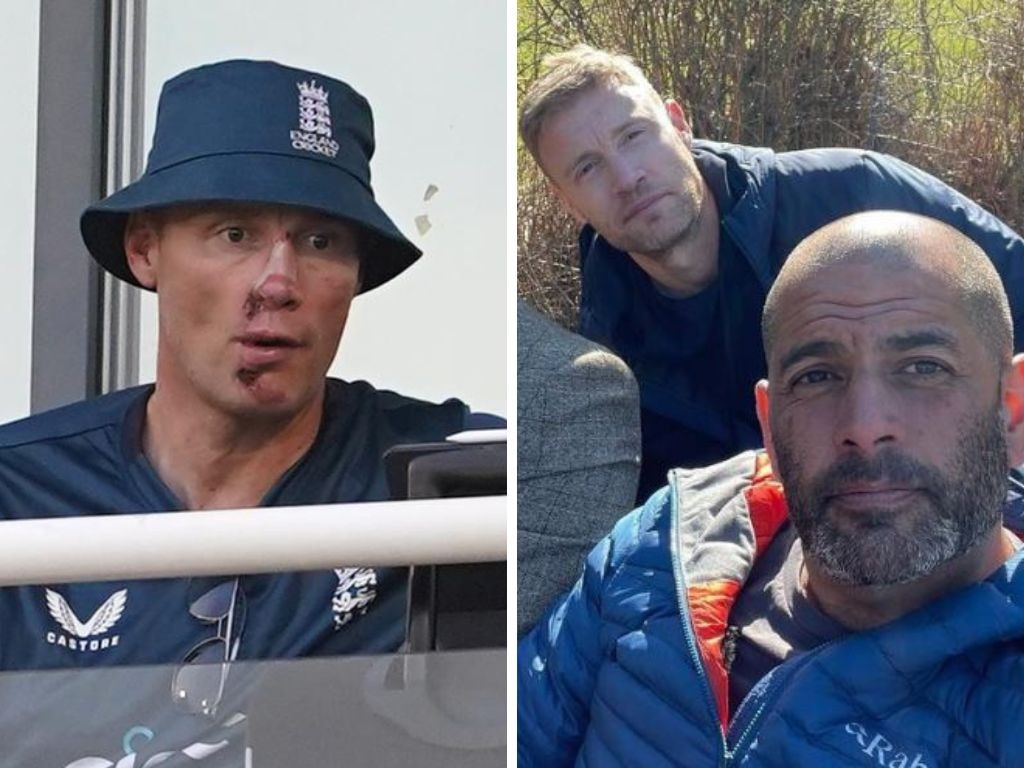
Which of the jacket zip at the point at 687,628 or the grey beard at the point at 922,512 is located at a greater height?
the grey beard at the point at 922,512

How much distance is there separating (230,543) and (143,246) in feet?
1.89

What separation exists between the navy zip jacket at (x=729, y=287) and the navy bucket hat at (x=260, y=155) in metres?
0.40

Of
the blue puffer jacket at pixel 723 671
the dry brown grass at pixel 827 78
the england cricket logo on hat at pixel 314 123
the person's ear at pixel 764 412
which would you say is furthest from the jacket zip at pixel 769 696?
the england cricket logo on hat at pixel 314 123

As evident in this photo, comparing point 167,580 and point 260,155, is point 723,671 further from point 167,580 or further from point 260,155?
point 260,155

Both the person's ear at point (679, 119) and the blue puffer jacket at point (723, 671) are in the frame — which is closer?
the blue puffer jacket at point (723, 671)

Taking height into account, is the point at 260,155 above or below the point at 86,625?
above

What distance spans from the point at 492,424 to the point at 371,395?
18cm

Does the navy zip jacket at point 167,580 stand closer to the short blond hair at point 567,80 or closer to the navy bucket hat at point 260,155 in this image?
the navy bucket hat at point 260,155

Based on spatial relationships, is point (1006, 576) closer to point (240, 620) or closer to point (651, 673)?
point (651, 673)

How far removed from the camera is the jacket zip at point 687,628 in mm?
2047

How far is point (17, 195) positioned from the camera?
2512mm

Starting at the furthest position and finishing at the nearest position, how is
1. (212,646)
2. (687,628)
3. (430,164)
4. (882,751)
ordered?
(430,164)
(212,646)
(687,628)
(882,751)

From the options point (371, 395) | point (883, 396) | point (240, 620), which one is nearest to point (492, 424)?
point (371, 395)

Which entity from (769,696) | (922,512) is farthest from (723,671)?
(922,512)
